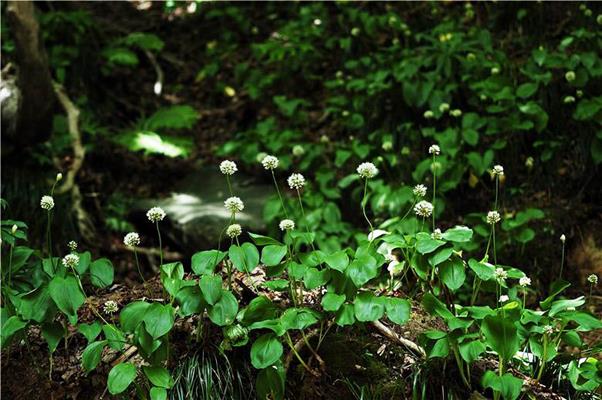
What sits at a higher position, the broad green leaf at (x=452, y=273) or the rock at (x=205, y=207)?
the broad green leaf at (x=452, y=273)

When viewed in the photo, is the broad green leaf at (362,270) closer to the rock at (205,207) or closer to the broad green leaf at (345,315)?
the broad green leaf at (345,315)

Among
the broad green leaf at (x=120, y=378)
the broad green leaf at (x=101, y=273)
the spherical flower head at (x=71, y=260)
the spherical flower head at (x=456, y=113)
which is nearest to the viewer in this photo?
the broad green leaf at (x=120, y=378)

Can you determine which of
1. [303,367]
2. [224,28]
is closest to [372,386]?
[303,367]

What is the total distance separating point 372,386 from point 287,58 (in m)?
4.76

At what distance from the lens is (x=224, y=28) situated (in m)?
8.07

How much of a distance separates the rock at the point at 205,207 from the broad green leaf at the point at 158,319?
2.86m

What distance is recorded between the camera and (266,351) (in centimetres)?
258

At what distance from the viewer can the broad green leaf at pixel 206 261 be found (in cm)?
268

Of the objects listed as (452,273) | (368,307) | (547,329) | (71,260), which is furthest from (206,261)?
(547,329)

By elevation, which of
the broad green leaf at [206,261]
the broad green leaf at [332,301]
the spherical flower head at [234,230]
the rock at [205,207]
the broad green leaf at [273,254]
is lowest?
the rock at [205,207]

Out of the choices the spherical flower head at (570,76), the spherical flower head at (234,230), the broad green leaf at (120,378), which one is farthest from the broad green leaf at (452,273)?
the spherical flower head at (570,76)

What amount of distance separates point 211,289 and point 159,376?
1.25ft

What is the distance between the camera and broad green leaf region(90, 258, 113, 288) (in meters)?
2.88

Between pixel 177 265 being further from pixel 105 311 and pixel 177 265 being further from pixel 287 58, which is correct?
pixel 287 58
